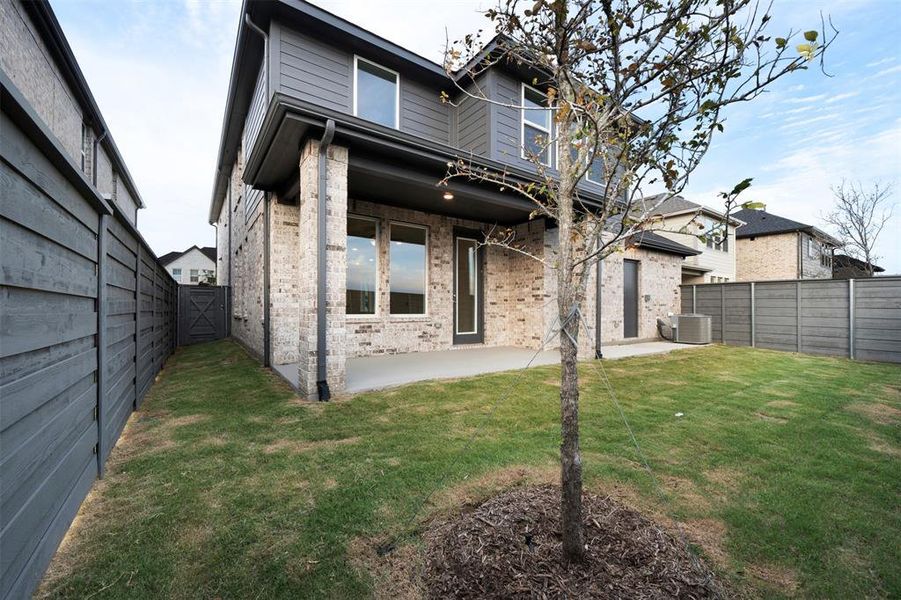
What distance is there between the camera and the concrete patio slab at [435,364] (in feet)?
18.1

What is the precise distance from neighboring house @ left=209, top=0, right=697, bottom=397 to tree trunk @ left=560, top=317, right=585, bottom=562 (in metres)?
3.51

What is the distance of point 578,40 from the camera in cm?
188

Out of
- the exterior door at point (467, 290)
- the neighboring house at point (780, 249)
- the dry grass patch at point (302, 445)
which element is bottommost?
the dry grass patch at point (302, 445)

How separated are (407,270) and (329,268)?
135 inches

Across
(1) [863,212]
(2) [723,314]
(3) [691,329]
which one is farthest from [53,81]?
(1) [863,212]

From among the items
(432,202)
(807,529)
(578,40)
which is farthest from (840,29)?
(432,202)

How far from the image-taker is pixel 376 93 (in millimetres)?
7484

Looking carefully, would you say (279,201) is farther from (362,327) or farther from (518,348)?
(518,348)

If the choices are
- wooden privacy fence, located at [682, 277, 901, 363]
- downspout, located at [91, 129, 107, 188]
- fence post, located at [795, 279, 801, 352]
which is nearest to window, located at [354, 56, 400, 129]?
downspout, located at [91, 129, 107, 188]

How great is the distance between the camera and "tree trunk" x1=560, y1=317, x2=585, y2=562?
5.67ft

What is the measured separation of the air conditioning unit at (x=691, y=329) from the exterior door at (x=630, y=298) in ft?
3.93

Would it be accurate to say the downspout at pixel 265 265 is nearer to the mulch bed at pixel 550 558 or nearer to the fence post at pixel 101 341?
the fence post at pixel 101 341

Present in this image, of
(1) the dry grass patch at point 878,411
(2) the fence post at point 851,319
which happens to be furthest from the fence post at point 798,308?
(1) the dry grass patch at point 878,411

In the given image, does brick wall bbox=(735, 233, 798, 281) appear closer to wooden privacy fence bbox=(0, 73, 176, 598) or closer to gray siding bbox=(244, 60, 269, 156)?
gray siding bbox=(244, 60, 269, 156)
